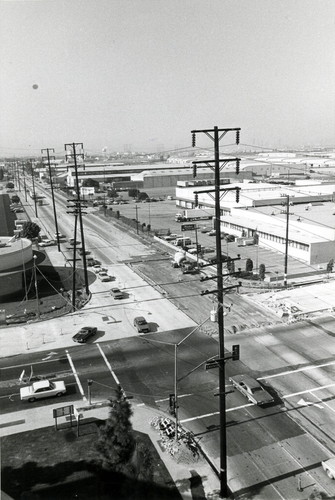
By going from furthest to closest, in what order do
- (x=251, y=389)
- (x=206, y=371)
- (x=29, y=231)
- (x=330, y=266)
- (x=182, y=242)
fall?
(x=29, y=231), (x=182, y=242), (x=330, y=266), (x=206, y=371), (x=251, y=389)

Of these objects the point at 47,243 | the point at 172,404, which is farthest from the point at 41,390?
the point at 47,243

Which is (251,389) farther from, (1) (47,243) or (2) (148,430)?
(1) (47,243)

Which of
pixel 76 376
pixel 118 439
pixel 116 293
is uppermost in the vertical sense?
pixel 118 439

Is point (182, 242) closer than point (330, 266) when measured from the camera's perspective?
No

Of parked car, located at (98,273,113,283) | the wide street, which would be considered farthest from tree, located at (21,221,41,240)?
the wide street

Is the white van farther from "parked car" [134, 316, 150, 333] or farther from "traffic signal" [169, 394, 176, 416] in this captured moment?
"traffic signal" [169, 394, 176, 416]

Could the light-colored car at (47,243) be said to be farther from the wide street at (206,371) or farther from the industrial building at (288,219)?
the wide street at (206,371)

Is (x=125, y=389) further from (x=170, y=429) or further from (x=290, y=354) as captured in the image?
(x=290, y=354)

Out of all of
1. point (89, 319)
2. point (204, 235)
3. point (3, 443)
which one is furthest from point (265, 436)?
point (204, 235)
